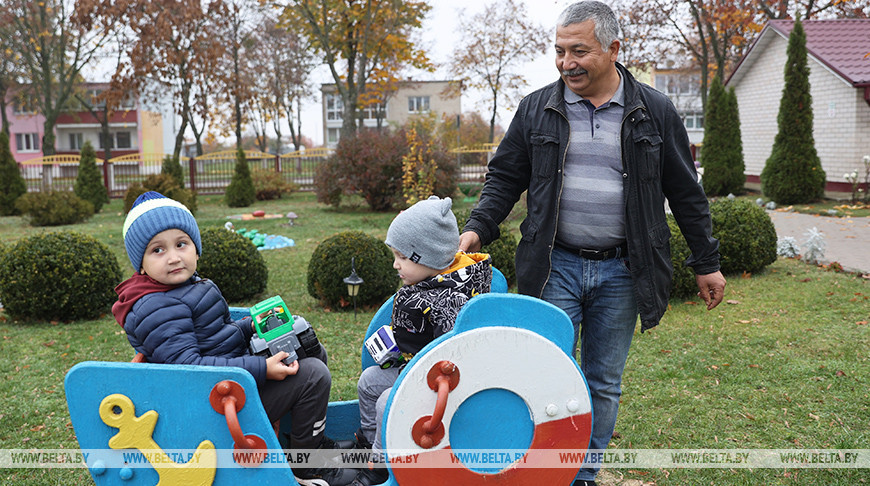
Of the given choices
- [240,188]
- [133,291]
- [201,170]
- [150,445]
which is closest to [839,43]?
[240,188]

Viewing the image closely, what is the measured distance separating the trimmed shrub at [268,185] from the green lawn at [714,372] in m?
13.4

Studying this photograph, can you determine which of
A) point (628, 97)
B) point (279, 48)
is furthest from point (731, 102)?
point (279, 48)

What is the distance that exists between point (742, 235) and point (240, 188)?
14408 mm

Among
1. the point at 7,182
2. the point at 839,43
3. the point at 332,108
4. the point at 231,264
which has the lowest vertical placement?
the point at 231,264

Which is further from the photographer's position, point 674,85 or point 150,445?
point 674,85

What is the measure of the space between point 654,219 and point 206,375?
68.6 inches

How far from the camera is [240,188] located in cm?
1859

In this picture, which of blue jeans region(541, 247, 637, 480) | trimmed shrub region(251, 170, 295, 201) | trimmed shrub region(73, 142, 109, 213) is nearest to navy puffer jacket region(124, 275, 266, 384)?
blue jeans region(541, 247, 637, 480)

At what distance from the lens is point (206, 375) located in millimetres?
2062

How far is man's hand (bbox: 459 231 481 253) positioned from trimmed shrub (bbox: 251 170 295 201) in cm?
1807

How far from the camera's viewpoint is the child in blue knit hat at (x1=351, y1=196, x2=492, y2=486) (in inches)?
94.7

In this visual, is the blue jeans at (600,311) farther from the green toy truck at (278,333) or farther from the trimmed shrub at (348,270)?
the trimmed shrub at (348,270)

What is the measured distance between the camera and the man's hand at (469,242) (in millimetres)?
2748

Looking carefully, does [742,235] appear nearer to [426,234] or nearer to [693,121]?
[426,234]
